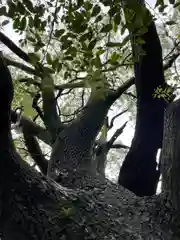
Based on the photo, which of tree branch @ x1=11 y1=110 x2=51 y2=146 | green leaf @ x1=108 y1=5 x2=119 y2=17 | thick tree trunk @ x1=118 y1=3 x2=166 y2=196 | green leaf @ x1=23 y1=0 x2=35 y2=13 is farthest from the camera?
tree branch @ x1=11 y1=110 x2=51 y2=146

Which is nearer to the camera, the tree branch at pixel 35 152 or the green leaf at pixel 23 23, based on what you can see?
the green leaf at pixel 23 23

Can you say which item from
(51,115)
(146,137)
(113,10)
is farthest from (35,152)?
(113,10)

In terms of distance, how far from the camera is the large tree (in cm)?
165

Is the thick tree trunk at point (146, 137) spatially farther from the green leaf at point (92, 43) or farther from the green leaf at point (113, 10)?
the green leaf at point (113, 10)

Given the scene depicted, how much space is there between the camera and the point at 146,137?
317 cm

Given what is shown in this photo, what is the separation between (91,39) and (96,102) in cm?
175

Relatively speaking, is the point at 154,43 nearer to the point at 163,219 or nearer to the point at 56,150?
the point at 56,150

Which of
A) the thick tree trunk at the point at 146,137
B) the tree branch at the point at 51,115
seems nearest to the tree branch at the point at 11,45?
the tree branch at the point at 51,115

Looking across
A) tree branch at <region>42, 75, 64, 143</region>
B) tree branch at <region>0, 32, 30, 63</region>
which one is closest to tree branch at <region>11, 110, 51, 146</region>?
tree branch at <region>42, 75, 64, 143</region>

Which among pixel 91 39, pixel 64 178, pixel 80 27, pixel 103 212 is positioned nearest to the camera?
pixel 80 27

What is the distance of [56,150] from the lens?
129 inches

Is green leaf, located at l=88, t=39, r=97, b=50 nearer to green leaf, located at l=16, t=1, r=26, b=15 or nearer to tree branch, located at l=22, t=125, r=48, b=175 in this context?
green leaf, located at l=16, t=1, r=26, b=15

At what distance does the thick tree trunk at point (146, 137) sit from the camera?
123 inches

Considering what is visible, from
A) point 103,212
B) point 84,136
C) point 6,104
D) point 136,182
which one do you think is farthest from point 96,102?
point 6,104
